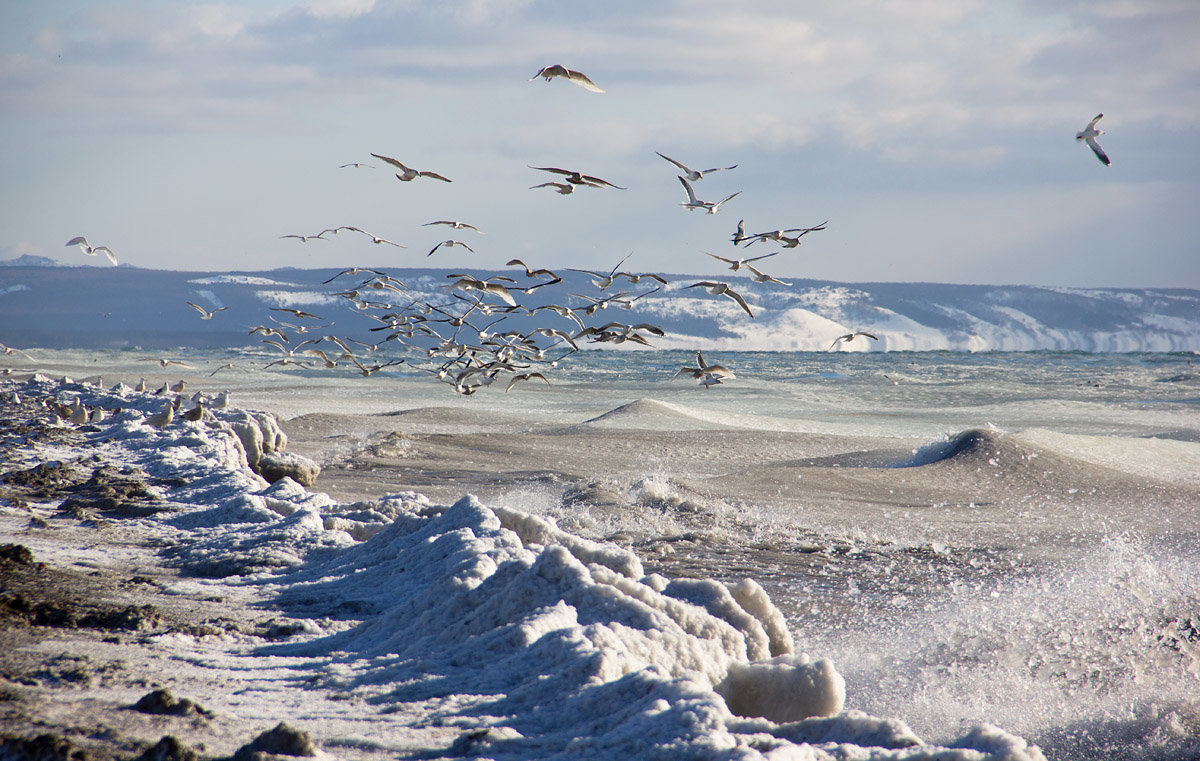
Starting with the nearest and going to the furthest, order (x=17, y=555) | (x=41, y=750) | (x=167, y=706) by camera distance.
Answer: (x=41, y=750)
(x=167, y=706)
(x=17, y=555)

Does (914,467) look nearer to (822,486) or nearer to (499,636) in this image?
(822,486)

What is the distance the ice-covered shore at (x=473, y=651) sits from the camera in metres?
2.66

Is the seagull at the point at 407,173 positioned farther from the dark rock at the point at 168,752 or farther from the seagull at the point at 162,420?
the dark rock at the point at 168,752

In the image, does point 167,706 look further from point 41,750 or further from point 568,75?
point 568,75

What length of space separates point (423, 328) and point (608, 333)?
3488 mm

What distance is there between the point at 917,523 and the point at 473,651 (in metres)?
6.57

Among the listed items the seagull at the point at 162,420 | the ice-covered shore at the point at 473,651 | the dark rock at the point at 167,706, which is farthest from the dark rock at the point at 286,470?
the dark rock at the point at 167,706

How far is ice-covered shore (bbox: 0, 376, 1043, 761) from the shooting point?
2.66 meters

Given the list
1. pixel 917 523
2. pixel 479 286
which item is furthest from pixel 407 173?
pixel 917 523

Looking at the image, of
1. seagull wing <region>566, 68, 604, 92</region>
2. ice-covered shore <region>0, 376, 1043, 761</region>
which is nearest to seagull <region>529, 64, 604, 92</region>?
seagull wing <region>566, 68, 604, 92</region>

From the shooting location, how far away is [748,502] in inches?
388

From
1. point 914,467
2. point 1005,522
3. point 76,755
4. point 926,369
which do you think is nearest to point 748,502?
point 1005,522

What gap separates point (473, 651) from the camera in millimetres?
3498

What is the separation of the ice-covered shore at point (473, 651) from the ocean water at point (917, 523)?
90 centimetres
